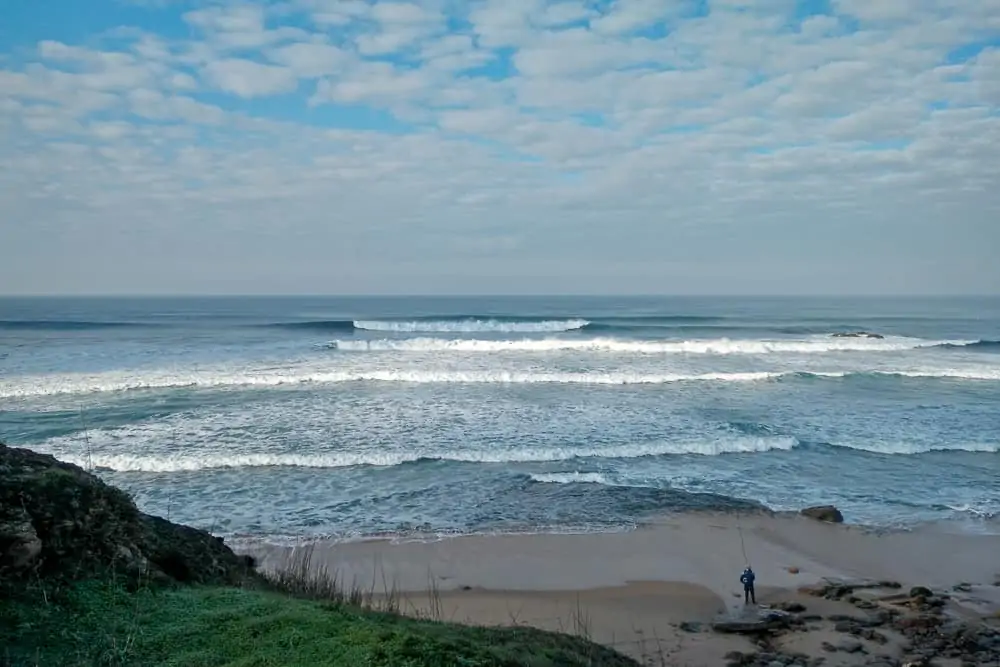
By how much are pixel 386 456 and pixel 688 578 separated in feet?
25.9

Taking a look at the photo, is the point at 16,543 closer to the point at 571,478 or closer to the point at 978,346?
the point at 571,478

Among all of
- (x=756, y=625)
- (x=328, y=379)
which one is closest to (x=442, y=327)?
(x=328, y=379)

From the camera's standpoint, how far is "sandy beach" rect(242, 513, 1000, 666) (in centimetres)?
809

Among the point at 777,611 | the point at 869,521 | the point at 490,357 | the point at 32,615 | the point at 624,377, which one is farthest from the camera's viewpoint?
the point at 490,357

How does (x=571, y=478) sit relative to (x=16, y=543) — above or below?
below

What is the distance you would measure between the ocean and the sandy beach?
29.3 inches

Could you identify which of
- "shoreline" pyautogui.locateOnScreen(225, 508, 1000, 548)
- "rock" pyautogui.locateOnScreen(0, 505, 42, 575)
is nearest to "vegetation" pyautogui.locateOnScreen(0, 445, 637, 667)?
"rock" pyautogui.locateOnScreen(0, 505, 42, 575)

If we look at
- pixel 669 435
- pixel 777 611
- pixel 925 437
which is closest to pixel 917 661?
pixel 777 611

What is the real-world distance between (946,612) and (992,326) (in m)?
64.0

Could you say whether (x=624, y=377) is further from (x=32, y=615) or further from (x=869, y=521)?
(x=32, y=615)

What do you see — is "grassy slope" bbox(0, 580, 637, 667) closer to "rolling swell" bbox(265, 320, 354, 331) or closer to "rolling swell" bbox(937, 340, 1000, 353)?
"rolling swell" bbox(937, 340, 1000, 353)

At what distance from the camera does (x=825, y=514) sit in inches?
473

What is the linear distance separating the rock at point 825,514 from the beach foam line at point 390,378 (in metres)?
13.7

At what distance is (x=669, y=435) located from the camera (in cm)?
1756
